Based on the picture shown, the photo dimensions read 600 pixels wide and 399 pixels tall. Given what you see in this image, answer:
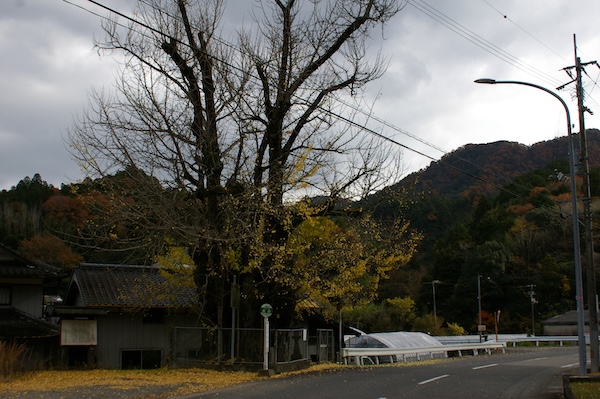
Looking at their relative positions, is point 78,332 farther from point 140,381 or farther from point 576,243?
point 576,243

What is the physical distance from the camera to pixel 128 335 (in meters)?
30.9

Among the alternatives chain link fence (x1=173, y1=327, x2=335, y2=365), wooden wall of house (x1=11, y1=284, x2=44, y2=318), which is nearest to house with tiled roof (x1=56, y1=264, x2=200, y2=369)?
wooden wall of house (x1=11, y1=284, x2=44, y2=318)

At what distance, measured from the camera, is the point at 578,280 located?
71.1 feet

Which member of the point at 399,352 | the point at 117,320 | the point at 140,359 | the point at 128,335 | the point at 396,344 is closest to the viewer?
the point at 399,352

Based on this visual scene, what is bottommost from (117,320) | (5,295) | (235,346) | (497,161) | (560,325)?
(560,325)

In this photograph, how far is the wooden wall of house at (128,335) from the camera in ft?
98.8

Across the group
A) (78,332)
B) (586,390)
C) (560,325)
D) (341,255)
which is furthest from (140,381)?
(560,325)

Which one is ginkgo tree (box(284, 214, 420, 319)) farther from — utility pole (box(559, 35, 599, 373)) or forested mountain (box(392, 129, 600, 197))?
forested mountain (box(392, 129, 600, 197))

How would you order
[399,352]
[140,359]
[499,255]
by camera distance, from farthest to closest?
[499,255], [140,359], [399,352]

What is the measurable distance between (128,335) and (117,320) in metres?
0.95

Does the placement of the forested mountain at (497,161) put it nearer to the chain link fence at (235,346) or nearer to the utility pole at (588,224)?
the utility pole at (588,224)

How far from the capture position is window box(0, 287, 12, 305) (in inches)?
1152

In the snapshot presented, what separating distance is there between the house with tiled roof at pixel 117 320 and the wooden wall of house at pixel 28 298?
170 cm

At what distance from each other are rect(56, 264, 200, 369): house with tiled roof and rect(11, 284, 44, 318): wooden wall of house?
1.70m
